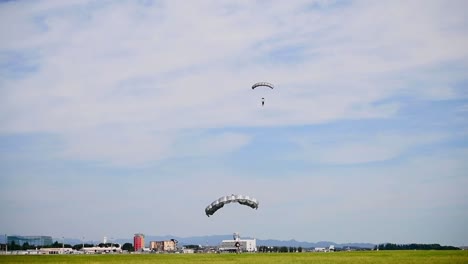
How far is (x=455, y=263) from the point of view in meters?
54.2

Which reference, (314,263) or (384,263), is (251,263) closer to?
(314,263)

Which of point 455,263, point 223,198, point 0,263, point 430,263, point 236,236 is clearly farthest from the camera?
point 236,236

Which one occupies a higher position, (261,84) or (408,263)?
(261,84)

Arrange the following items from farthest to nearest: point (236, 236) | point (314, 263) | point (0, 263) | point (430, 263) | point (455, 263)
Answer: point (236, 236) → point (0, 263) → point (314, 263) → point (430, 263) → point (455, 263)

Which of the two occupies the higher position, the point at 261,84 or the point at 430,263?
the point at 261,84

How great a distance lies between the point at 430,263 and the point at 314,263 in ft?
37.6

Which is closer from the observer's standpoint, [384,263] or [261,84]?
[384,263]

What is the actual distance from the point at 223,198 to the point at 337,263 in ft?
88.2

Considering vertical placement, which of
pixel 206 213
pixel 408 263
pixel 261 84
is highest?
pixel 261 84

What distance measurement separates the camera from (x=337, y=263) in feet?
207

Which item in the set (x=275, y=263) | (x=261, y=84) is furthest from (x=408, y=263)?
(x=261, y=84)

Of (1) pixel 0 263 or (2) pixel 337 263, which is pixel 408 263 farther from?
(1) pixel 0 263

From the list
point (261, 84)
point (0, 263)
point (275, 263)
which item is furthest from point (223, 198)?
point (0, 263)

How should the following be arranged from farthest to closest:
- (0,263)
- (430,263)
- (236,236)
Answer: (236,236), (0,263), (430,263)
